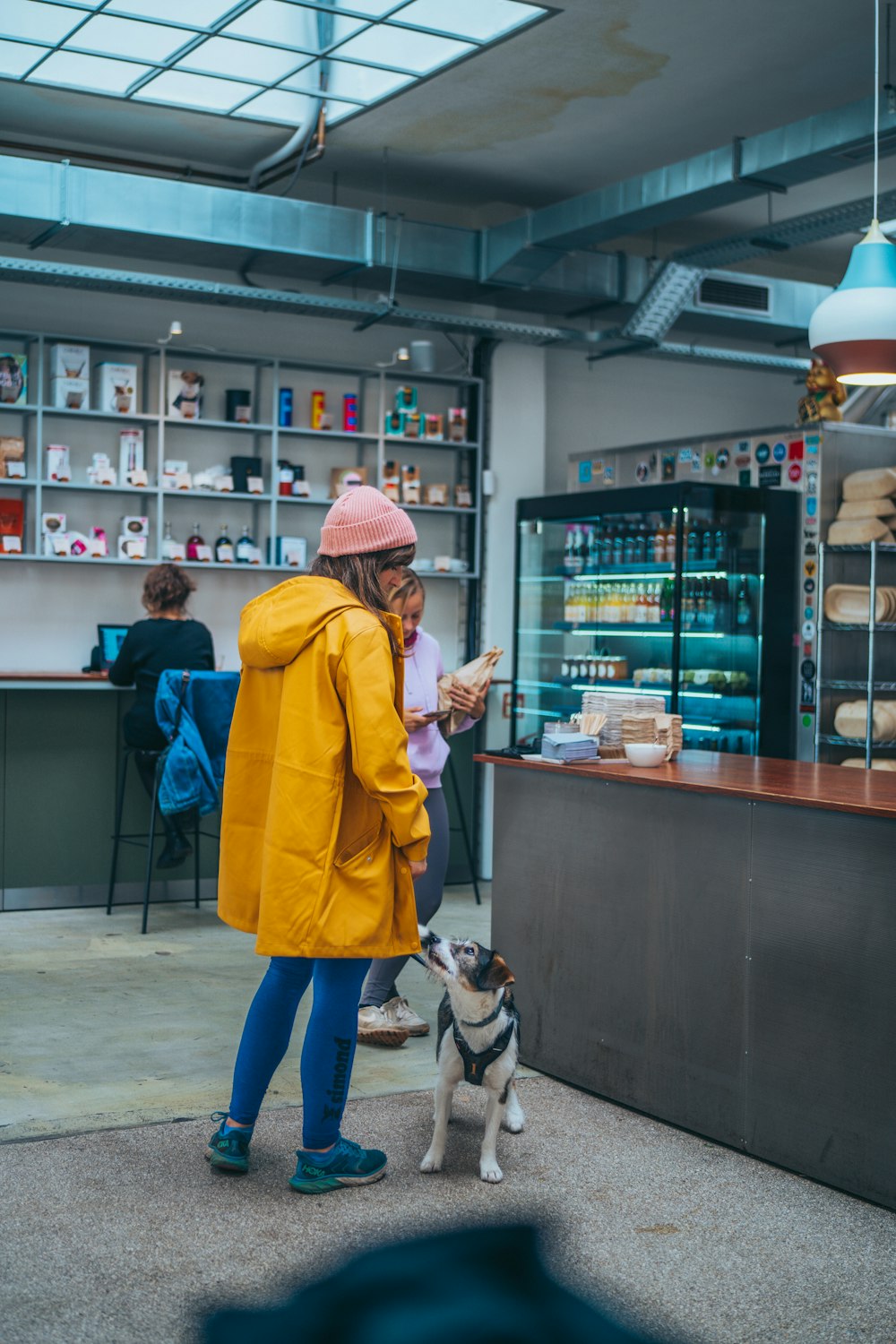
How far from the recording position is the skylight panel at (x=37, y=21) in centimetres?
520

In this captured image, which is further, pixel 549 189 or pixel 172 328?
pixel 549 189

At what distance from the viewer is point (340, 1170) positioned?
10.5ft

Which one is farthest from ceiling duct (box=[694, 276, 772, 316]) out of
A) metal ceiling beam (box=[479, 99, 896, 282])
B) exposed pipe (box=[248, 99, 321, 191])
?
exposed pipe (box=[248, 99, 321, 191])

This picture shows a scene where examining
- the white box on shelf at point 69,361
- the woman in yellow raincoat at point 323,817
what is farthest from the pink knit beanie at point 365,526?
the white box on shelf at point 69,361

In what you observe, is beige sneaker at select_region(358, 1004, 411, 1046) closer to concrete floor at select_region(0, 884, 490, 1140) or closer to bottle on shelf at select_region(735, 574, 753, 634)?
concrete floor at select_region(0, 884, 490, 1140)

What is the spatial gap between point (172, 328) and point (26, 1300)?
5208mm

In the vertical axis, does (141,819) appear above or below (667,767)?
below

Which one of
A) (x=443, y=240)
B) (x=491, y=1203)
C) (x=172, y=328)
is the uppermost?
(x=443, y=240)

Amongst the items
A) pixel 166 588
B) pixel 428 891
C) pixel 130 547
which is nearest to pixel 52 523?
pixel 130 547

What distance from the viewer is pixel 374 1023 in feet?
14.5

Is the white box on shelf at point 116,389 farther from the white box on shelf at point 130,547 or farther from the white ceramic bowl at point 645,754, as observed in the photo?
the white ceramic bowl at point 645,754

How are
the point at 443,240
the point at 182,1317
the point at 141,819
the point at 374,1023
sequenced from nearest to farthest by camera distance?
the point at 182,1317 → the point at 374,1023 → the point at 141,819 → the point at 443,240

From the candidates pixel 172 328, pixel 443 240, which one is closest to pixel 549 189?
pixel 443 240

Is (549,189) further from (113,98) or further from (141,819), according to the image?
(141,819)
